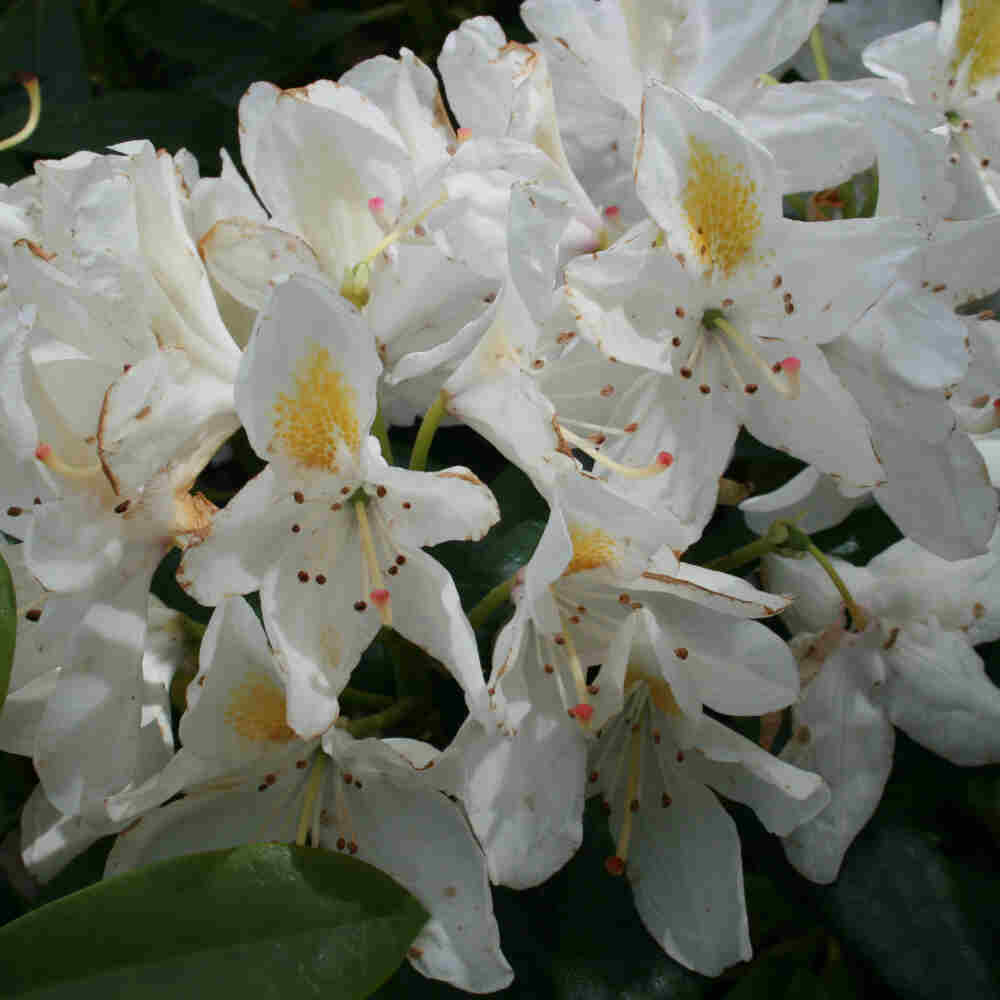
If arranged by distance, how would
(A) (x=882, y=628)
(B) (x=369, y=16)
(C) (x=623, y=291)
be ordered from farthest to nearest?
(B) (x=369, y=16) → (A) (x=882, y=628) → (C) (x=623, y=291)

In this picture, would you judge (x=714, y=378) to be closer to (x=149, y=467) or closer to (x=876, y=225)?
(x=876, y=225)

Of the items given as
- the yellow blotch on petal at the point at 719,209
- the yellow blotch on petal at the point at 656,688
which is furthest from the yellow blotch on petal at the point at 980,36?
the yellow blotch on petal at the point at 656,688

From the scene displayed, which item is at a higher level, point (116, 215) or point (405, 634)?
point (116, 215)

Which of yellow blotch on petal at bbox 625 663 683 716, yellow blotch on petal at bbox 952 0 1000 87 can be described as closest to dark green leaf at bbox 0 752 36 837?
Result: yellow blotch on petal at bbox 625 663 683 716

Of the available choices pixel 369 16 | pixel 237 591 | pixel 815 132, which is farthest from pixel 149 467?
pixel 369 16

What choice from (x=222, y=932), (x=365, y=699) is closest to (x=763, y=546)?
(x=365, y=699)

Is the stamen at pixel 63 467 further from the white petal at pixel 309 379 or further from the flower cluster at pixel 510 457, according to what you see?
the white petal at pixel 309 379
